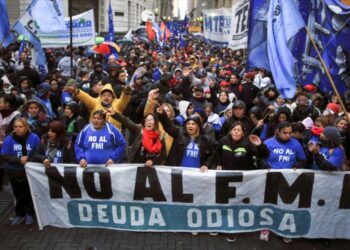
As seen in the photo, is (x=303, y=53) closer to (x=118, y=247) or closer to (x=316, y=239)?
(x=316, y=239)

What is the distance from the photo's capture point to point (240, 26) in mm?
8750

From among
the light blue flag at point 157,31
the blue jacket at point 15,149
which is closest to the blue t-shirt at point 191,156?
the blue jacket at point 15,149

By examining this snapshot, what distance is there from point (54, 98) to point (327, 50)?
5353 mm

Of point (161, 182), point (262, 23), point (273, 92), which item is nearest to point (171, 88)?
point (273, 92)

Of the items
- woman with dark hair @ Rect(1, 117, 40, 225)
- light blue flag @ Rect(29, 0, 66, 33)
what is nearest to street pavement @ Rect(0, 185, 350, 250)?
woman with dark hair @ Rect(1, 117, 40, 225)

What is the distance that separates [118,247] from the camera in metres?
5.14

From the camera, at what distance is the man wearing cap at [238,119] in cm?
660

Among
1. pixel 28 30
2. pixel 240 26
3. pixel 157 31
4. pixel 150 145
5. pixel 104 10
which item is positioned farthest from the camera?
pixel 104 10

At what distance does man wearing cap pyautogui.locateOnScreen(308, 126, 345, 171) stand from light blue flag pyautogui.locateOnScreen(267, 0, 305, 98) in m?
0.64

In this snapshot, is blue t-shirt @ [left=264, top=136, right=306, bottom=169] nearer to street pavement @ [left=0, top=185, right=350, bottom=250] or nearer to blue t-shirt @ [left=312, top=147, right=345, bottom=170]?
blue t-shirt @ [left=312, top=147, right=345, bottom=170]

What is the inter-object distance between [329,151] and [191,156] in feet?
5.42

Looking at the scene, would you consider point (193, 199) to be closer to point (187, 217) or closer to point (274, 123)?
point (187, 217)

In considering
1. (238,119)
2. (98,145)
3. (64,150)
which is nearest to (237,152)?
(238,119)

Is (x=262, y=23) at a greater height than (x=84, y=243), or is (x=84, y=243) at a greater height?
(x=262, y=23)
